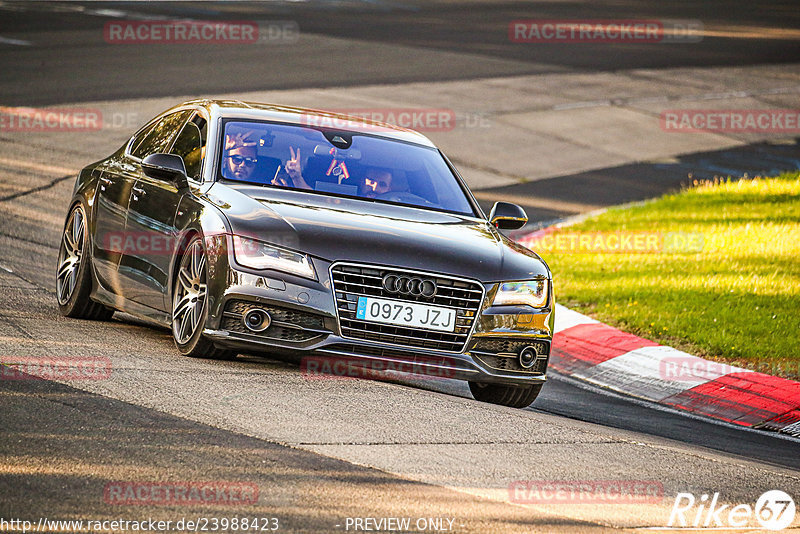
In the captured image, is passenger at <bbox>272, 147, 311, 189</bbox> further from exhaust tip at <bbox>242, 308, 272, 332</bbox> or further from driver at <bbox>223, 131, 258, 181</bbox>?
exhaust tip at <bbox>242, 308, 272, 332</bbox>

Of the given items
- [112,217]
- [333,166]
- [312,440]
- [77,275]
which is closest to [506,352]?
[333,166]

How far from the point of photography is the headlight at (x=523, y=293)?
7625 mm

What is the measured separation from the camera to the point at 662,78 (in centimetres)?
2909

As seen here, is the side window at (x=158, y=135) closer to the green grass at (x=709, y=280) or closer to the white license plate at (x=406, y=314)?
the white license plate at (x=406, y=314)

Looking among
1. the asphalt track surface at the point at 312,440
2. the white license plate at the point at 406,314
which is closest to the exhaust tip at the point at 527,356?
the asphalt track surface at the point at 312,440

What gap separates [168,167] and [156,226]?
40 cm

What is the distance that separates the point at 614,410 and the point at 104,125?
40.6 feet

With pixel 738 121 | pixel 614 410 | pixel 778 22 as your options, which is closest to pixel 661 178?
pixel 738 121

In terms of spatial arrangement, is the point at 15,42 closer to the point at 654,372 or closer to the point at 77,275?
the point at 77,275

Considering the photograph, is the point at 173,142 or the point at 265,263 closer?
the point at 265,263

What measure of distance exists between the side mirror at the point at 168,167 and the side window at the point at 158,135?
0.87m

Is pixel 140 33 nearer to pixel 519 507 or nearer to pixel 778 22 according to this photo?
pixel 778 22

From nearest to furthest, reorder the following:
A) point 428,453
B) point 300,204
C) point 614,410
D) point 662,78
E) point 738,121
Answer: point 428,453
point 300,204
point 614,410
point 738,121
point 662,78

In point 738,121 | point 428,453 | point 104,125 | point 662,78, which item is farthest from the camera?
point 662,78
